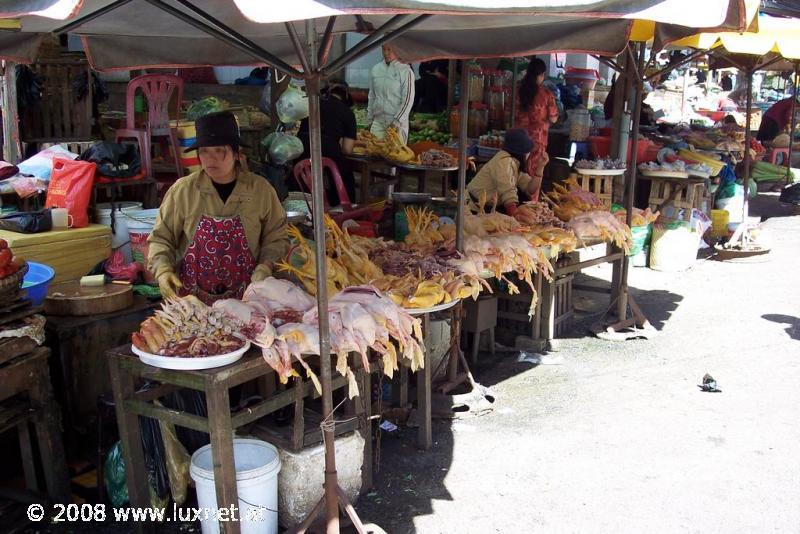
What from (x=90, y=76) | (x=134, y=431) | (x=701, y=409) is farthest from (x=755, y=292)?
(x=90, y=76)

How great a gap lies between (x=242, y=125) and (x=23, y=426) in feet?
20.2

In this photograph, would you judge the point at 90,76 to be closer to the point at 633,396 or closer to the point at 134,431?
the point at 134,431

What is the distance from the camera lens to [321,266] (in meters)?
3.24

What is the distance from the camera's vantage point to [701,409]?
5.30 metres

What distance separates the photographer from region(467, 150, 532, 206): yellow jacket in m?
6.48

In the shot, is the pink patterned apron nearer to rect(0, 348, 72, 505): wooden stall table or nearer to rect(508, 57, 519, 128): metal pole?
rect(0, 348, 72, 505): wooden stall table

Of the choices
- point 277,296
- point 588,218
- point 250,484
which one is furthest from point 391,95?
point 250,484

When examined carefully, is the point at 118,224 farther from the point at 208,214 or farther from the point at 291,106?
the point at 291,106

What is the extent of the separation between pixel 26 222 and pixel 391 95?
4.87 meters

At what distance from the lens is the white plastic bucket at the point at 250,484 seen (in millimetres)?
3396

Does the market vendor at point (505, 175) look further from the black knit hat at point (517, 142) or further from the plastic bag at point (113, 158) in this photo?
the plastic bag at point (113, 158)

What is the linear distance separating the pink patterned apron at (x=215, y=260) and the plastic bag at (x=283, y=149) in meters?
3.75

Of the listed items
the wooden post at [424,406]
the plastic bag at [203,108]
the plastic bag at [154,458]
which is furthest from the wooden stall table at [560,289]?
the plastic bag at [203,108]

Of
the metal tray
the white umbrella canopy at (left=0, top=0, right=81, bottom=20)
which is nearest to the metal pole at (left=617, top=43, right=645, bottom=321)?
the metal tray
